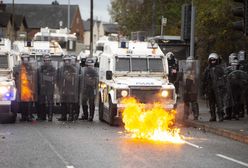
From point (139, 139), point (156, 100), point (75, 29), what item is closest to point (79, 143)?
point (139, 139)

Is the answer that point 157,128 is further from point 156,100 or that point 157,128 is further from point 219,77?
point 219,77

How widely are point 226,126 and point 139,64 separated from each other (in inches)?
152

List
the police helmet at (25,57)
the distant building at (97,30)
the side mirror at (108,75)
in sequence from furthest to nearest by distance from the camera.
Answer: the distant building at (97,30), the police helmet at (25,57), the side mirror at (108,75)

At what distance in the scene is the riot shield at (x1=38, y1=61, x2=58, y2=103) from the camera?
21.1 metres

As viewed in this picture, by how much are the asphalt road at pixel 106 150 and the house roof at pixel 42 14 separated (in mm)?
92863

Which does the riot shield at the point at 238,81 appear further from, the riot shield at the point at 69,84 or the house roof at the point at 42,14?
the house roof at the point at 42,14

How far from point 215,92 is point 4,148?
8.24 meters

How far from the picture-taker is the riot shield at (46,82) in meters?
21.1

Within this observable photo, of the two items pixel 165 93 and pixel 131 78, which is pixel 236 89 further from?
pixel 131 78

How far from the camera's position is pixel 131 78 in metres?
20.2

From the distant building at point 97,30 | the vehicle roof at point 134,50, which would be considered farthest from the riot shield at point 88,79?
the distant building at point 97,30

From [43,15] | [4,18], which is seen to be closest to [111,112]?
[4,18]

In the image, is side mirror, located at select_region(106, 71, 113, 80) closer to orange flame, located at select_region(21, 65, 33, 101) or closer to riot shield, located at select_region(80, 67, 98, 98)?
riot shield, located at select_region(80, 67, 98, 98)

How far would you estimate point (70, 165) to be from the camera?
38.1 ft
